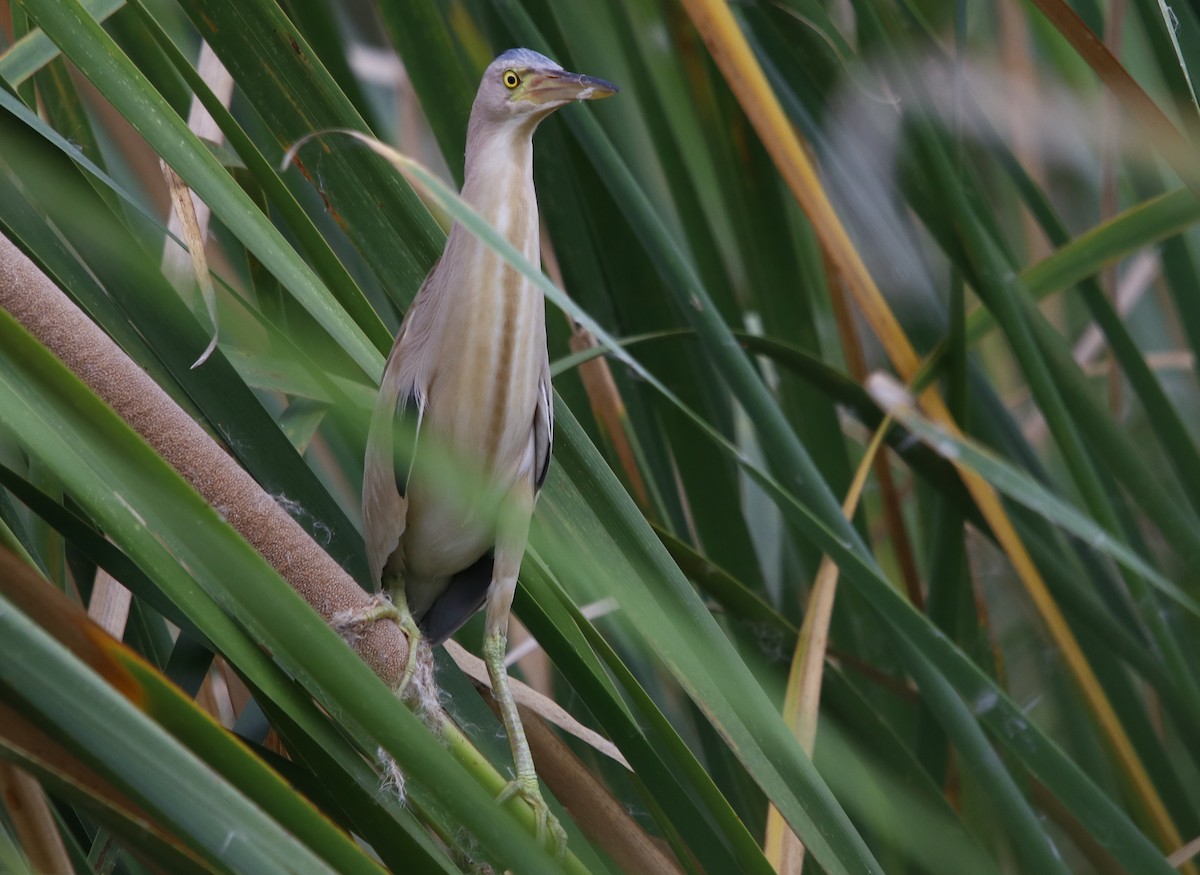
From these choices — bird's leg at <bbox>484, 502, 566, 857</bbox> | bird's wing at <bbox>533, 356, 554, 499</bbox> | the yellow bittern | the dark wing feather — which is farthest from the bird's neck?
the dark wing feather

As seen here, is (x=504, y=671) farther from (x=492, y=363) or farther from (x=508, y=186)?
(x=508, y=186)

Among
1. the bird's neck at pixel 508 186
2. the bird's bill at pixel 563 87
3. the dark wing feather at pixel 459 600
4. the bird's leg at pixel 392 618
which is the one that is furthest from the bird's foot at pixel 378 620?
the bird's bill at pixel 563 87

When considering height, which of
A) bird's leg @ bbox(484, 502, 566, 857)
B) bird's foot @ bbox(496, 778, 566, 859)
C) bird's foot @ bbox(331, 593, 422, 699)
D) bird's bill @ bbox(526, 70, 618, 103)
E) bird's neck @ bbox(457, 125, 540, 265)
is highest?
bird's bill @ bbox(526, 70, 618, 103)

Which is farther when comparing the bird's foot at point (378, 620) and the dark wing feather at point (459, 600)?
the dark wing feather at point (459, 600)

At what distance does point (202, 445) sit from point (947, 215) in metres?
0.66

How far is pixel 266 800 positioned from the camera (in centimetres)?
46

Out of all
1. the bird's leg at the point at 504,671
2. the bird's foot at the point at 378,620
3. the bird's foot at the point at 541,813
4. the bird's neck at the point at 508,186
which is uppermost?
the bird's neck at the point at 508,186

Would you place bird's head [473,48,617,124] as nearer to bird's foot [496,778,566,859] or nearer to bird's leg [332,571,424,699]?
bird's leg [332,571,424,699]

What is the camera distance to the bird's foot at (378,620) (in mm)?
705

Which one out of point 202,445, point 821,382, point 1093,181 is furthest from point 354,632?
point 1093,181

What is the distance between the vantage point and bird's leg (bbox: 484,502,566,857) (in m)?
0.83

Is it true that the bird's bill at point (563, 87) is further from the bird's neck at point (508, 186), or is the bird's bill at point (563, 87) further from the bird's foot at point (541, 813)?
the bird's foot at point (541, 813)

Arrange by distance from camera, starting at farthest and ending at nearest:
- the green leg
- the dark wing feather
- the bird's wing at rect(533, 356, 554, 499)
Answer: the dark wing feather < the bird's wing at rect(533, 356, 554, 499) < the green leg

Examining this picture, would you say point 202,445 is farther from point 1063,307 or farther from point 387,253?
point 1063,307
